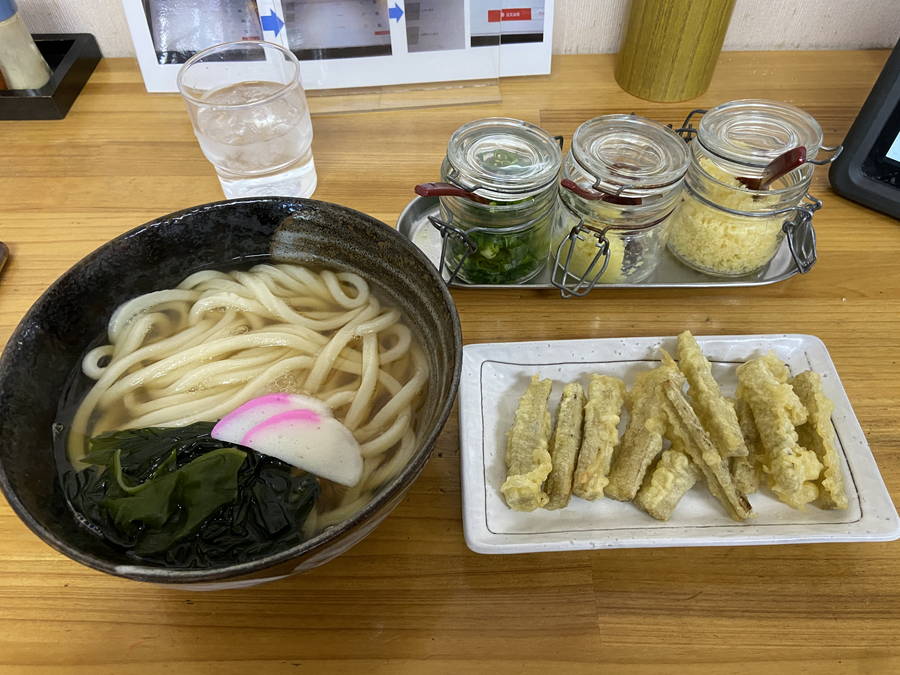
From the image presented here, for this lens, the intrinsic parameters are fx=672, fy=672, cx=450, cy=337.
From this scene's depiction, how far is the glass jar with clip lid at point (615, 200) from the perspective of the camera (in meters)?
1.06

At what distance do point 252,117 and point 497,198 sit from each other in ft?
1.73

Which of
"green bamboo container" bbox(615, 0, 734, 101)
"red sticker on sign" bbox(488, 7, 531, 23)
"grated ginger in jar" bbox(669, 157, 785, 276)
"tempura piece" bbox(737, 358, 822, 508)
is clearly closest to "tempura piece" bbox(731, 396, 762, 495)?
"tempura piece" bbox(737, 358, 822, 508)

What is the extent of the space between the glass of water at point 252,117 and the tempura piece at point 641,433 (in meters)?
0.77

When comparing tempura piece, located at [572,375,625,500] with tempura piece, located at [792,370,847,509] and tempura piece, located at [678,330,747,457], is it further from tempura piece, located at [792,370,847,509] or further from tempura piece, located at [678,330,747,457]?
tempura piece, located at [792,370,847,509]

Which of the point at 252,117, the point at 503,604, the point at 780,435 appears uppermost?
the point at 252,117

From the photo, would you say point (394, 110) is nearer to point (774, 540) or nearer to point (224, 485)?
point (224, 485)

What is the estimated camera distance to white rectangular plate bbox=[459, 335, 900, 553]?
856 millimetres

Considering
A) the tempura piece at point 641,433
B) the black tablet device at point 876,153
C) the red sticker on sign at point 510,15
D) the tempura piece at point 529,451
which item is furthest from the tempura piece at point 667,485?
the red sticker on sign at point 510,15

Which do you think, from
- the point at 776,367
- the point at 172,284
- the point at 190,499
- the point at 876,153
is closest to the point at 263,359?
the point at 172,284

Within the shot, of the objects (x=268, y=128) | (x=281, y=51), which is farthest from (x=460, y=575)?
(x=281, y=51)

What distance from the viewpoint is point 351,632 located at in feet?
2.74

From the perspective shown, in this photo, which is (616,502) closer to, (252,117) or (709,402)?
(709,402)

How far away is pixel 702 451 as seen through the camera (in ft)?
2.98

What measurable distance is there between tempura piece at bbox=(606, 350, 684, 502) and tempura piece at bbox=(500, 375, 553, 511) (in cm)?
10
